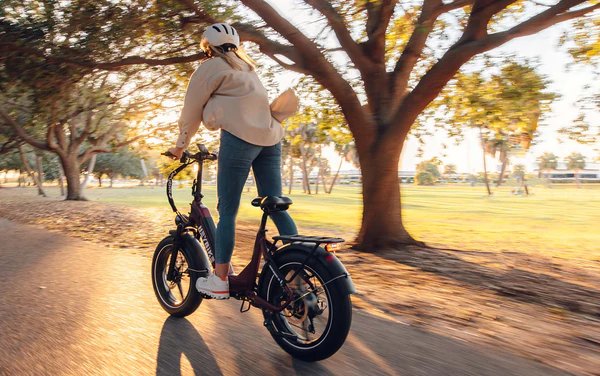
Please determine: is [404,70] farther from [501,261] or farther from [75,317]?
[75,317]

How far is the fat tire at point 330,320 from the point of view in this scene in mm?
2619

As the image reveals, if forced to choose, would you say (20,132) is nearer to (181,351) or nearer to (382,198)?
(382,198)

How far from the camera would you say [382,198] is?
7676mm

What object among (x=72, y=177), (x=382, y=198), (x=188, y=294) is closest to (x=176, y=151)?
(x=188, y=294)

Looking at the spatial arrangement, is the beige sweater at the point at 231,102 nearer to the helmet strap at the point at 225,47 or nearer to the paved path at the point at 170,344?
the helmet strap at the point at 225,47

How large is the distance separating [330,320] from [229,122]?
152cm

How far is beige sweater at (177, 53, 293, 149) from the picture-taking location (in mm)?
3155

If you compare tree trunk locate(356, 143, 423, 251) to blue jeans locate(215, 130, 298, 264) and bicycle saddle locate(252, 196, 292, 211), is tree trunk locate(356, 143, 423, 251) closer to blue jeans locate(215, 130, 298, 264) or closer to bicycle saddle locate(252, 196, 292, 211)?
blue jeans locate(215, 130, 298, 264)

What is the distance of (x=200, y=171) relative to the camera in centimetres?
383

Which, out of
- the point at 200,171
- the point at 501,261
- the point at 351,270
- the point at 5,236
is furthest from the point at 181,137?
the point at 5,236

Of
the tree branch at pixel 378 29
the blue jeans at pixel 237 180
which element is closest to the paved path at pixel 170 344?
the blue jeans at pixel 237 180

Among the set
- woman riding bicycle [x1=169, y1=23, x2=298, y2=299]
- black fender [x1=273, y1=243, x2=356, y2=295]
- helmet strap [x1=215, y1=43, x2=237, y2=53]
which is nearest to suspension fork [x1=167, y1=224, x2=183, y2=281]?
woman riding bicycle [x1=169, y1=23, x2=298, y2=299]

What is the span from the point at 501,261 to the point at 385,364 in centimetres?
507

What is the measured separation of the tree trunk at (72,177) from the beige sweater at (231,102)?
25.6 metres
